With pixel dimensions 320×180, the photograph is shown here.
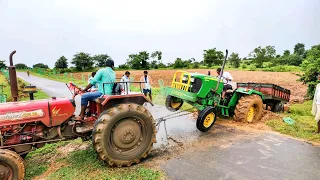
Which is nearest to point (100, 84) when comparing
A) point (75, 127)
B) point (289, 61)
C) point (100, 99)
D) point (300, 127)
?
point (100, 99)

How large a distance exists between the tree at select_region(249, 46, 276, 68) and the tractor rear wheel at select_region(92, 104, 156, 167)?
144ft

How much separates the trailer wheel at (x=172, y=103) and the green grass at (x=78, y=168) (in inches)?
124

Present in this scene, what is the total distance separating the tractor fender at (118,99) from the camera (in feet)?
14.0

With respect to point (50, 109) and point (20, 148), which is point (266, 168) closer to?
point (50, 109)

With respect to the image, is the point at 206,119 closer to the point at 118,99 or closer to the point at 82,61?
the point at 118,99

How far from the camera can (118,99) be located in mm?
4523

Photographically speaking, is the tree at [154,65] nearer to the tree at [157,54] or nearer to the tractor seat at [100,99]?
the tree at [157,54]

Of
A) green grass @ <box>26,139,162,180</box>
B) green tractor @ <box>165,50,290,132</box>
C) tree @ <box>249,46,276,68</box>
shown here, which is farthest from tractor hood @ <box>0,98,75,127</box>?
tree @ <box>249,46,276,68</box>

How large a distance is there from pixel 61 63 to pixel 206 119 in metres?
64.1

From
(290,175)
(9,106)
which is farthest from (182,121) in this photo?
(9,106)

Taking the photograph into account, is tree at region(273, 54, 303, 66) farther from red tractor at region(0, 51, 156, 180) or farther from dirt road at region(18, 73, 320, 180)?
red tractor at region(0, 51, 156, 180)

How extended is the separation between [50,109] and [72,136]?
70 cm

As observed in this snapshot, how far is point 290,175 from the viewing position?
13.0 feet

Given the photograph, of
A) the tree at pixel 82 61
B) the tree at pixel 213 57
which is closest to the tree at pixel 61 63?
the tree at pixel 82 61
